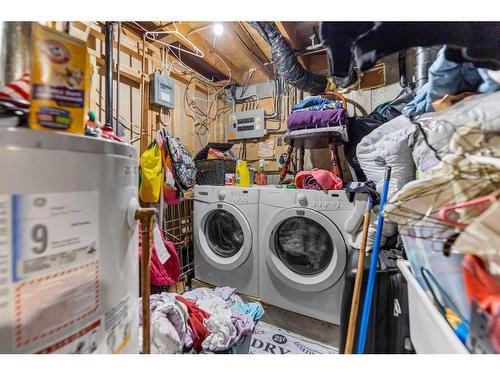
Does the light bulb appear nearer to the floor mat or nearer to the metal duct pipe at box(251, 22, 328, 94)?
the metal duct pipe at box(251, 22, 328, 94)

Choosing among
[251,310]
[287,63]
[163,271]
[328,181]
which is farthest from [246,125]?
[251,310]

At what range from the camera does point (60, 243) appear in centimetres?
37

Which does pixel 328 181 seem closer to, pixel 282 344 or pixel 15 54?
pixel 282 344

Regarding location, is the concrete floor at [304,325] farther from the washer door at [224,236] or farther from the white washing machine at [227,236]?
the washer door at [224,236]

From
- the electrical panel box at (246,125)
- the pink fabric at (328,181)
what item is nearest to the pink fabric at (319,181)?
the pink fabric at (328,181)

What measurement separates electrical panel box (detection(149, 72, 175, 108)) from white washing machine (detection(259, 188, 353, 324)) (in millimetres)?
1275

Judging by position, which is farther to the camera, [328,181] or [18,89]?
[328,181]

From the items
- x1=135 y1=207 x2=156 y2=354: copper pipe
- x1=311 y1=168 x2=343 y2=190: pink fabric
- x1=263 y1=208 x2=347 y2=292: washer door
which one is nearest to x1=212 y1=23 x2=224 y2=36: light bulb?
x1=311 y1=168 x2=343 y2=190: pink fabric

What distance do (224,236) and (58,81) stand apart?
1787mm

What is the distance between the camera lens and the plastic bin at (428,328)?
48 centimetres

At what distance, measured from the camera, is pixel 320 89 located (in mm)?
2189

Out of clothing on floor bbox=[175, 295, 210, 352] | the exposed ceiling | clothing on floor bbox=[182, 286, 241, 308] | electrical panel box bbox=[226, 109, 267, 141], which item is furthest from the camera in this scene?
electrical panel box bbox=[226, 109, 267, 141]

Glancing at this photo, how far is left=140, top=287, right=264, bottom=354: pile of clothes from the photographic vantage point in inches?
32.3
